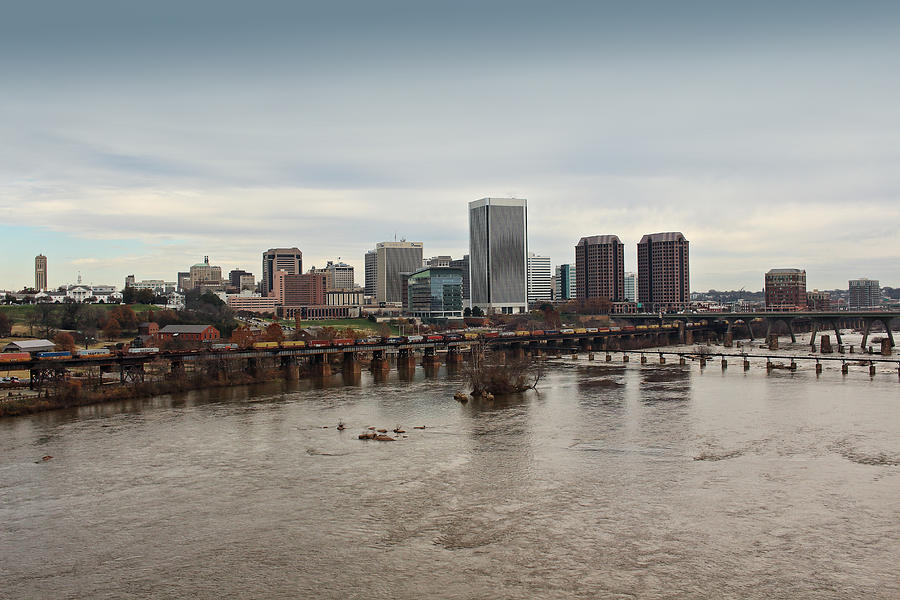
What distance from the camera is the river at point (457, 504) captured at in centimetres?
2150

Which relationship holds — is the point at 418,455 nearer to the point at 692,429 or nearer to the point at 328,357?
the point at 692,429

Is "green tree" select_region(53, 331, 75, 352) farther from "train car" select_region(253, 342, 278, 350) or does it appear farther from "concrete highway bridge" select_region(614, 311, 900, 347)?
"concrete highway bridge" select_region(614, 311, 900, 347)

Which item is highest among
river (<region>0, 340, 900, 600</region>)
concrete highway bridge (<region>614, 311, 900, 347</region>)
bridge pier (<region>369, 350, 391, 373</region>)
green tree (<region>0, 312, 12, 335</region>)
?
green tree (<region>0, 312, 12, 335</region>)

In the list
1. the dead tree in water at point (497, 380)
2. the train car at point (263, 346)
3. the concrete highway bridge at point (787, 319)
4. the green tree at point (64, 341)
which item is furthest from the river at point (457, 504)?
the concrete highway bridge at point (787, 319)

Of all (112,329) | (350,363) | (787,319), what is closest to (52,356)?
(350,363)

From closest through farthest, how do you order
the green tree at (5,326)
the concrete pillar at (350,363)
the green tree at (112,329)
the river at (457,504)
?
the river at (457,504), the concrete pillar at (350,363), the green tree at (5,326), the green tree at (112,329)

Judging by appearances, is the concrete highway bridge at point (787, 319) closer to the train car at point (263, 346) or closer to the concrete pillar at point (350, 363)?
the concrete pillar at point (350, 363)

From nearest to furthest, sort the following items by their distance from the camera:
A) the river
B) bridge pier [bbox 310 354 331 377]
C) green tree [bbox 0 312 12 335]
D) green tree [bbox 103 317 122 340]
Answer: the river → bridge pier [bbox 310 354 331 377] → green tree [bbox 0 312 12 335] → green tree [bbox 103 317 122 340]

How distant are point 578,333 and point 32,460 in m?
94.7

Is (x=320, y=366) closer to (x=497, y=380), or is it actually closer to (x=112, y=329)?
(x=497, y=380)

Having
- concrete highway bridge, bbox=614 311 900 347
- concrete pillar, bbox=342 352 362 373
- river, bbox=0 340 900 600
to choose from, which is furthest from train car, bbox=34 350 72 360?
concrete highway bridge, bbox=614 311 900 347

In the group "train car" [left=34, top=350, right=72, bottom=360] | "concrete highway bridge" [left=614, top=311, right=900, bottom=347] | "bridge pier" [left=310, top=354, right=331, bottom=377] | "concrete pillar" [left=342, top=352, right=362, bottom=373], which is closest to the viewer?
"train car" [left=34, top=350, right=72, bottom=360]

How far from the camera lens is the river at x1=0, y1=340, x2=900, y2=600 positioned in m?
21.5

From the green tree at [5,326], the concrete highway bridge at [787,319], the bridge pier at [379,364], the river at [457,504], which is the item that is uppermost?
the green tree at [5,326]
